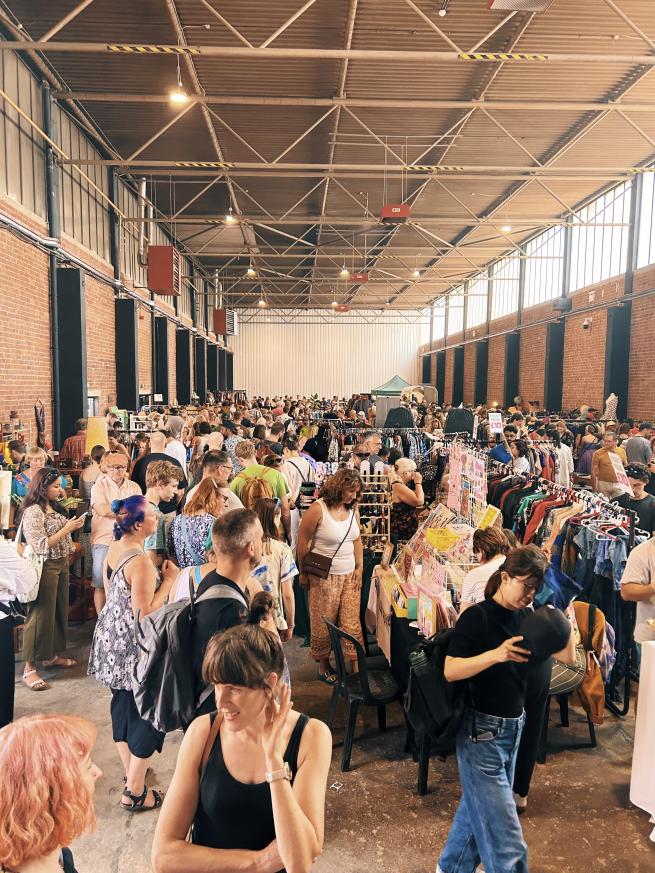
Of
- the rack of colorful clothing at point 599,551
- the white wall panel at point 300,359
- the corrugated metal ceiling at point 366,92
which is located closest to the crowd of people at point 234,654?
the rack of colorful clothing at point 599,551

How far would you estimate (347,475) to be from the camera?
14.6ft

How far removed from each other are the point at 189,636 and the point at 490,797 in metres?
1.32

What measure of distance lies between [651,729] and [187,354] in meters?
20.3

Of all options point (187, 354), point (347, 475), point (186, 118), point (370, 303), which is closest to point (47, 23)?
point (186, 118)

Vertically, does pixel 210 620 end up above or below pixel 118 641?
above

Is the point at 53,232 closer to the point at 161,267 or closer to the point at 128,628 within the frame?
the point at 161,267

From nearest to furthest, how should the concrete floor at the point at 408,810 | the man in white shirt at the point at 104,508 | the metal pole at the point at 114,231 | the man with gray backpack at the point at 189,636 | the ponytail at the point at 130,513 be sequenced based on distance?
the man with gray backpack at the point at 189,636 < the concrete floor at the point at 408,810 < the ponytail at the point at 130,513 < the man in white shirt at the point at 104,508 < the metal pole at the point at 114,231

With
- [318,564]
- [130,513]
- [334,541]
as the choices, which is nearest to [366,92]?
[334,541]

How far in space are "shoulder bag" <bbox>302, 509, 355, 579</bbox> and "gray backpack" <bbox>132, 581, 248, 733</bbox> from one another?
1869 mm

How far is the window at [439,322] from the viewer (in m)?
35.7

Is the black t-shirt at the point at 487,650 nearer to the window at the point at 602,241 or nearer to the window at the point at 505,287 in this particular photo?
the window at the point at 602,241

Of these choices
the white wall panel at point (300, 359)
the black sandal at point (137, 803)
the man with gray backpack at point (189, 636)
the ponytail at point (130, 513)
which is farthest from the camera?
the white wall panel at point (300, 359)

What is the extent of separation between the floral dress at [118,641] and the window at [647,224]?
14.7 metres

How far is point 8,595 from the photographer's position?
3498mm
